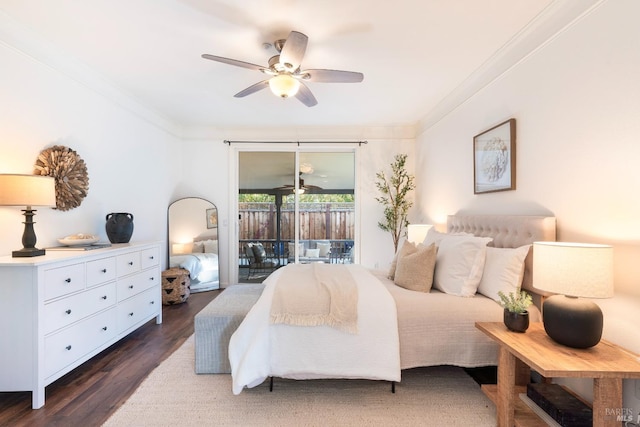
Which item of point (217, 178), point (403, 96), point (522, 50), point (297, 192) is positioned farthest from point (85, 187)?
point (522, 50)

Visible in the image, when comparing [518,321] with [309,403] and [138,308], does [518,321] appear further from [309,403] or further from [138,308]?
[138,308]

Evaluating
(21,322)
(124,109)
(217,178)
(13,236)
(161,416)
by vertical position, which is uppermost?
(124,109)

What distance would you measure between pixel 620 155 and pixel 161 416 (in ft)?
9.91

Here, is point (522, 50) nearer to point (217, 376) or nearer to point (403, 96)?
point (403, 96)

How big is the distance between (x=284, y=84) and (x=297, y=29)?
0.40 metres

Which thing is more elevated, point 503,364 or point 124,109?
point 124,109

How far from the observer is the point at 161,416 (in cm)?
179

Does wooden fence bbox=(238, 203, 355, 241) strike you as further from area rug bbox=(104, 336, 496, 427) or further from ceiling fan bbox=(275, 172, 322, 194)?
area rug bbox=(104, 336, 496, 427)

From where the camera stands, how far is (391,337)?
1954mm

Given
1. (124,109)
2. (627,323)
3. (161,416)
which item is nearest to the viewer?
(627,323)

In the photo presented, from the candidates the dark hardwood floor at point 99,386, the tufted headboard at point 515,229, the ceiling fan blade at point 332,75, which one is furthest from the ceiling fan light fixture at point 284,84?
the dark hardwood floor at point 99,386

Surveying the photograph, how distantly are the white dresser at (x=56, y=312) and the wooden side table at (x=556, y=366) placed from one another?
2.77m

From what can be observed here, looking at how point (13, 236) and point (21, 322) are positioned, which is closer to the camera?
point (21, 322)

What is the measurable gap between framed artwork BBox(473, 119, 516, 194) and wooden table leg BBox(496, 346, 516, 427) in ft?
4.64
